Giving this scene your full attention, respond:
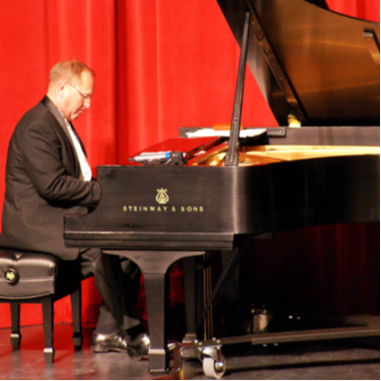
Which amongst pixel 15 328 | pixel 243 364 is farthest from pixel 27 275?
pixel 243 364

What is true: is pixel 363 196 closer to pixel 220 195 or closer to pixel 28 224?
pixel 220 195

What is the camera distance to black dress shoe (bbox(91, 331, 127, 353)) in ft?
9.44

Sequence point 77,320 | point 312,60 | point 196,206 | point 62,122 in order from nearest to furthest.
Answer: point 196,206 < point 312,60 < point 62,122 < point 77,320

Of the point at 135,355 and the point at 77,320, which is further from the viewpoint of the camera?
the point at 77,320

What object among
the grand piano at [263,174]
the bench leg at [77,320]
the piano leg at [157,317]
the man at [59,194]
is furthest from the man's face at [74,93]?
the piano leg at [157,317]

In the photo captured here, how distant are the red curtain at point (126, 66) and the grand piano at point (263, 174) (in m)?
0.60

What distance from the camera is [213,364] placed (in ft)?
7.91

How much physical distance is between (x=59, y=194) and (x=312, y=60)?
126 centimetres

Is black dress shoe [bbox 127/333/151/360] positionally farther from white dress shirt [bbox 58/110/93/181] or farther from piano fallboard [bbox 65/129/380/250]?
white dress shirt [bbox 58/110/93/181]

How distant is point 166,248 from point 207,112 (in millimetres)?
1498

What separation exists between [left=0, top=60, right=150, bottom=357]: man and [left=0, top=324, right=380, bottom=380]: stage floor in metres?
0.14

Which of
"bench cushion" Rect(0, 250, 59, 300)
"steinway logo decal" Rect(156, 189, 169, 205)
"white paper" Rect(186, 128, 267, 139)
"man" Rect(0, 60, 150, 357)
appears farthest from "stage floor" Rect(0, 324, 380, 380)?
"white paper" Rect(186, 128, 267, 139)

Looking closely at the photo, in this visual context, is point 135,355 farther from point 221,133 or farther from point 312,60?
point 312,60

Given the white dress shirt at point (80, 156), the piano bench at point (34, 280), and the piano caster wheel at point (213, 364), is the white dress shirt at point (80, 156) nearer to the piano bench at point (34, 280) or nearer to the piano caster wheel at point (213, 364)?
the piano bench at point (34, 280)
